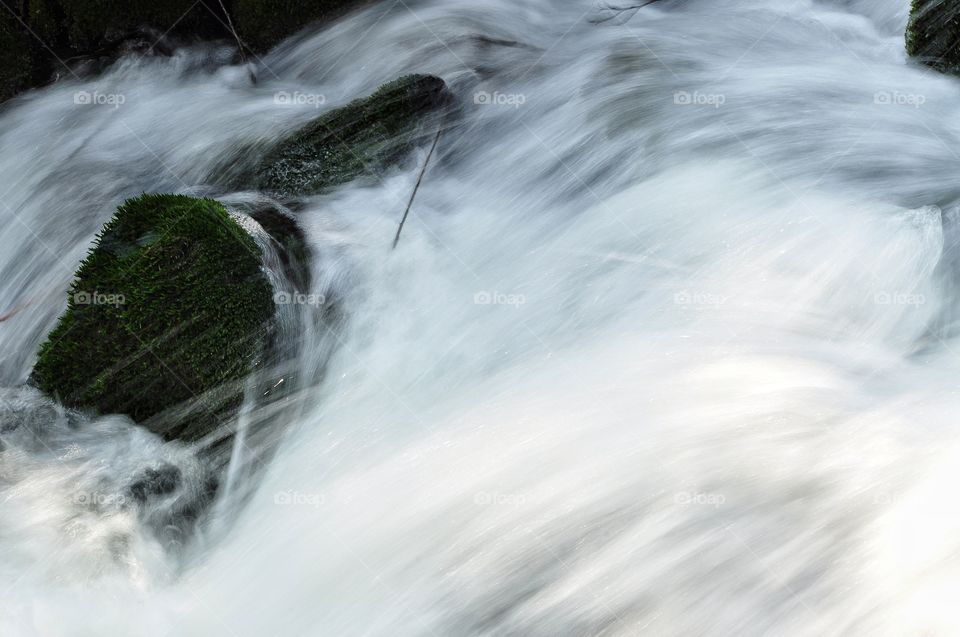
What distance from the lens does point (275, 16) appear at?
21.8ft

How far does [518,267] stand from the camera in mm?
5352

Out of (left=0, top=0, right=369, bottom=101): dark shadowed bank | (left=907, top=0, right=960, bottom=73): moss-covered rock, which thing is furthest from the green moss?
(left=907, top=0, right=960, bottom=73): moss-covered rock

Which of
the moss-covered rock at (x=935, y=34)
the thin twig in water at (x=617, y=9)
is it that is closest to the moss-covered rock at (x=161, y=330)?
the thin twig in water at (x=617, y=9)

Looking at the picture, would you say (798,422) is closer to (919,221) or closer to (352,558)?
(919,221)

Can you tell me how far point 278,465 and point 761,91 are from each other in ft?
13.3

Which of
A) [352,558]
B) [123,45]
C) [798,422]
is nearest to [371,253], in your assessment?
[352,558]

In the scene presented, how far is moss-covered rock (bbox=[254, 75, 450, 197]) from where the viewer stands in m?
5.57

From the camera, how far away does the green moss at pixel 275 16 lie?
6.61m

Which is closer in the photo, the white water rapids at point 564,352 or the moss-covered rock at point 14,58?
the white water rapids at point 564,352

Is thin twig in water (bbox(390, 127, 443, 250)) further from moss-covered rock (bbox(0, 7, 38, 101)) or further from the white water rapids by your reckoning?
moss-covered rock (bbox(0, 7, 38, 101))

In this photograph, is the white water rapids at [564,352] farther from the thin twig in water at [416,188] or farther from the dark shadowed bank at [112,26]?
the dark shadowed bank at [112,26]

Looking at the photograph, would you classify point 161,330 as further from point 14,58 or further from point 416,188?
point 14,58

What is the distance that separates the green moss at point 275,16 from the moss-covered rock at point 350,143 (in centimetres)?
118

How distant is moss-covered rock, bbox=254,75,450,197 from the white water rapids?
0.65 feet
